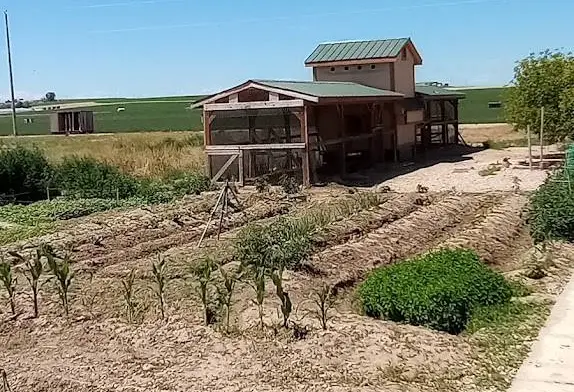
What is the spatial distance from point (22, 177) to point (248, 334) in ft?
51.0

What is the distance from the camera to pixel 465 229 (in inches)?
565

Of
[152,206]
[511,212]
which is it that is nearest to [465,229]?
[511,212]

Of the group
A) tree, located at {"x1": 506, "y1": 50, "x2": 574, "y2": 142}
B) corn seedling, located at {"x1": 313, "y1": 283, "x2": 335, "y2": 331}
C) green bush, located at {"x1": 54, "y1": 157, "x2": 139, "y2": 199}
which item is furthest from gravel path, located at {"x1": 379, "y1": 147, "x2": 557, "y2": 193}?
corn seedling, located at {"x1": 313, "y1": 283, "x2": 335, "y2": 331}

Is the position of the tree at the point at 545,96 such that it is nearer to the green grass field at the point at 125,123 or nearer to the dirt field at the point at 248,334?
the dirt field at the point at 248,334

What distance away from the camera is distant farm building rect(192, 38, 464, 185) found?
70.7 ft

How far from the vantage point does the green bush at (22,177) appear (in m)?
21.8

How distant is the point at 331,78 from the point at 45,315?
21.3 meters

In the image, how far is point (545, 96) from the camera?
2448 centimetres

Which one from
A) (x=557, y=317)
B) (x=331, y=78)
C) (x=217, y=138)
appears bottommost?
(x=557, y=317)

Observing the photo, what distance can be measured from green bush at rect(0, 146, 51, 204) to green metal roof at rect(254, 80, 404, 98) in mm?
6289

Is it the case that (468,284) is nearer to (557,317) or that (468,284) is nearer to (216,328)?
(557,317)

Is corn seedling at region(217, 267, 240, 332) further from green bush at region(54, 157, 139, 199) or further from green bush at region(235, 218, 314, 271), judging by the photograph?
green bush at region(54, 157, 139, 199)

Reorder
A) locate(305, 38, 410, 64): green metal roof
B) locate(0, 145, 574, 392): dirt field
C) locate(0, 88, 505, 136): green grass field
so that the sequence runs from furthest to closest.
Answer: locate(0, 88, 505, 136): green grass field, locate(305, 38, 410, 64): green metal roof, locate(0, 145, 574, 392): dirt field

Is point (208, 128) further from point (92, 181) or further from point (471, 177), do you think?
point (471, 177)
